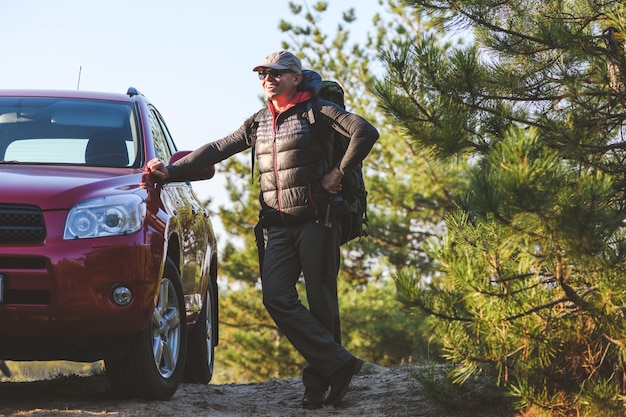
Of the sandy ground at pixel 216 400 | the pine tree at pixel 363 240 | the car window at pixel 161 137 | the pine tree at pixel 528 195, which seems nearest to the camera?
the pine tree at pixel 528 195

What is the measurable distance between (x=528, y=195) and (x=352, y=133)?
1808 millimetres

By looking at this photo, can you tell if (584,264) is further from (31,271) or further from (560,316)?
(31,271)

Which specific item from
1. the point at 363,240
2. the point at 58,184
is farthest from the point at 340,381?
the point at 363,240

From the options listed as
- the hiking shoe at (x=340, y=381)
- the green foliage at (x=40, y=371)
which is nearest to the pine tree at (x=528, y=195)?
the hiking shoe at (x=340, y=381)

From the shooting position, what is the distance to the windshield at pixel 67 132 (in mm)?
6078

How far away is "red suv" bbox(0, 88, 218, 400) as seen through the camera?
196 inches

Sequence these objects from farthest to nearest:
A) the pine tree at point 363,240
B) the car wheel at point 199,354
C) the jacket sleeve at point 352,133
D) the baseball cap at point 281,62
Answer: the pine tree at point 363,240 → the car wheel at point 199,354 → the baseball cap at point 281,62 → the jacket sleeve at point 352,133

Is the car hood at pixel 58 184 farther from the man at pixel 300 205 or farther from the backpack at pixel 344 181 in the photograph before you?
the backpack at pixel 344 181

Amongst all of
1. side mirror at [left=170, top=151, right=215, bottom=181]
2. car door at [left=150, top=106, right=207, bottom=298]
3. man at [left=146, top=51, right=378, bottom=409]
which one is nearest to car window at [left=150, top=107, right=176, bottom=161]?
car door at [left=150, top=106, right=207, bottom=298]

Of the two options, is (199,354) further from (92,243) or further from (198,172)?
(92,243)

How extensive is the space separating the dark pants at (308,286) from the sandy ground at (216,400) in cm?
37

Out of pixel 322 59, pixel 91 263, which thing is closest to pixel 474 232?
pixel 91 263

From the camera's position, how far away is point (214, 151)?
248 inches

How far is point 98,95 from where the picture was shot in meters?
6.77
